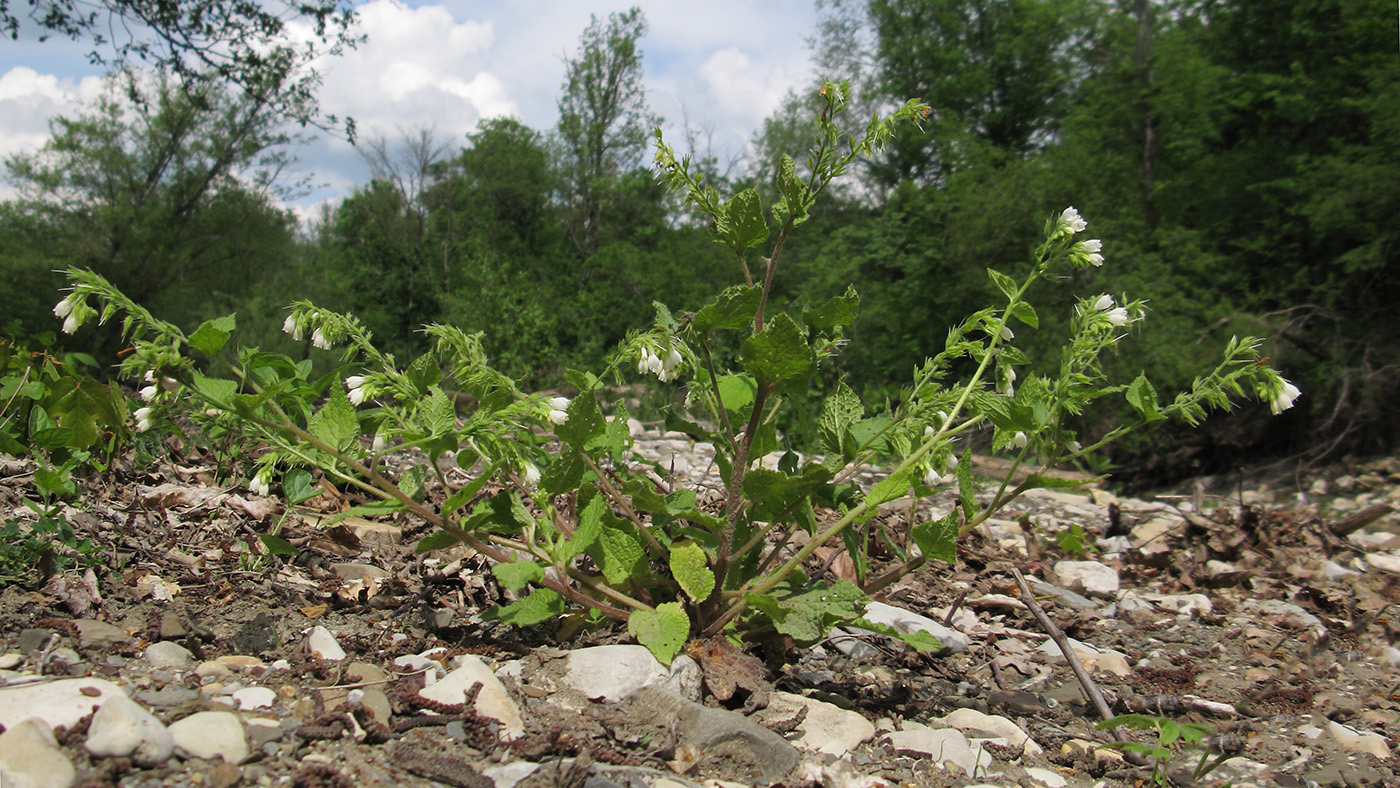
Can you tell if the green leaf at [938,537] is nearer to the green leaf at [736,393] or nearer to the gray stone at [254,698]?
the green leaf at [736,393]

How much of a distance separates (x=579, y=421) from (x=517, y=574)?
0.35 meters

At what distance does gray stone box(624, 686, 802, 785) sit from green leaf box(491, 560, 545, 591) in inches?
12.8

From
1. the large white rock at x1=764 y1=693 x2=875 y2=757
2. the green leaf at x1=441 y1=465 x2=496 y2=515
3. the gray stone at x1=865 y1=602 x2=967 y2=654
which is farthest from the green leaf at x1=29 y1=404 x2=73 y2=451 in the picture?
the gray stone at x1=865 y1=602 x2=967 y2=654

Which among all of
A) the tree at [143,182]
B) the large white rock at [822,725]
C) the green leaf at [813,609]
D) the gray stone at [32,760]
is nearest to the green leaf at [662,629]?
the green leaf at [813,609]

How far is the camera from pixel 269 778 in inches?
48.3

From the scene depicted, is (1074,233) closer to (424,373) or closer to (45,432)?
(424,373)

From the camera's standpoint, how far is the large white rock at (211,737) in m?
1.24

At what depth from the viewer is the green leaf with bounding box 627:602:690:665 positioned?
5.48ft

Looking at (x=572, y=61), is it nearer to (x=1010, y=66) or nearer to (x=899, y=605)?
(x=1010, y=66)

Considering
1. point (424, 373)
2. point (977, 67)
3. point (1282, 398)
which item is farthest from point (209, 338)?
point (977, 67)

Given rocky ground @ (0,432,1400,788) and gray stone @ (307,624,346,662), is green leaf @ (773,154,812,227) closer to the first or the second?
rocky ground @ (0,432,1400,788)

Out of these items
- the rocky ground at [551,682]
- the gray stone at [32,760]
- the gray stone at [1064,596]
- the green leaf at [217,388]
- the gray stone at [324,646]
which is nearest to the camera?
the gray stone at [32,760]

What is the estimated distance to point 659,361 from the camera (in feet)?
5.85

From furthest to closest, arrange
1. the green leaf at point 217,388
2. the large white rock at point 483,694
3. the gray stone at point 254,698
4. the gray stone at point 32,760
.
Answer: the green leaf at point 217,388 < the large white rock at point 483,694 < the gray stone at point 254,698 < the gray stone at point 32,760
